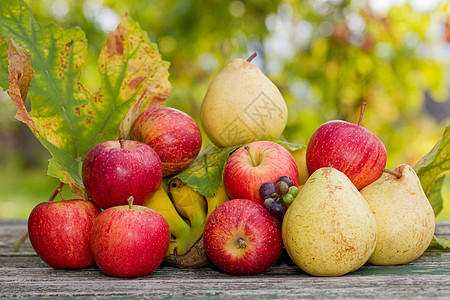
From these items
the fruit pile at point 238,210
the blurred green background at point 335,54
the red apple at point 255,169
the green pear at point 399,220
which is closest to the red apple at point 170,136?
the fruit pile at point 238,210

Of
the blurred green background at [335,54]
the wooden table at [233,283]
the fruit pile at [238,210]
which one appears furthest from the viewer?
the blurred green background at [335,54]

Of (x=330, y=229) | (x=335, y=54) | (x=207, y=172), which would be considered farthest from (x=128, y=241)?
(x=335, y=54)

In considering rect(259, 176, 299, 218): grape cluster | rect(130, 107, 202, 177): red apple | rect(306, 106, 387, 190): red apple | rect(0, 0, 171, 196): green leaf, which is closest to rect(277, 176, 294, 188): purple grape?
rect(259, 176, 299, 218): grape cluster

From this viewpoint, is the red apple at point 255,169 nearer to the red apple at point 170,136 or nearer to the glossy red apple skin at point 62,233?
the red apple at point 170,136

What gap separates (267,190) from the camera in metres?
1.03

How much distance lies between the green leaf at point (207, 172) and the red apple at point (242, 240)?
115 mm

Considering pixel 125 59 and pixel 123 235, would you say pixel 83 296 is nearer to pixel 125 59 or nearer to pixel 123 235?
pixel 123 235

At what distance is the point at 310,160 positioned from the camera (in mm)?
1146

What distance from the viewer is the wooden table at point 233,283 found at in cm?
84

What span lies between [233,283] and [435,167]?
2.26 ft

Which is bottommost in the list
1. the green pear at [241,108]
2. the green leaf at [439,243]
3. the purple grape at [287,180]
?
the green leaf at [439,243]

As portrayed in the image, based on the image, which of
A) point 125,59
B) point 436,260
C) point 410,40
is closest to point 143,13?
point 410,40

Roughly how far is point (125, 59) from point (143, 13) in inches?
99.0

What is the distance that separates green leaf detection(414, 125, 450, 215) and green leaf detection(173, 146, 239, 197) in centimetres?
53
